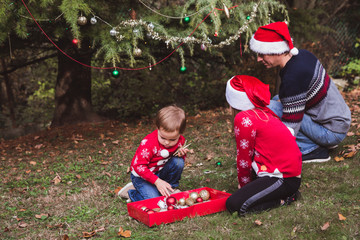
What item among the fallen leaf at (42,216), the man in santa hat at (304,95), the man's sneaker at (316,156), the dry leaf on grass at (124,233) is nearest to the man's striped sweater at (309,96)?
the man in santa hat at (304,95)

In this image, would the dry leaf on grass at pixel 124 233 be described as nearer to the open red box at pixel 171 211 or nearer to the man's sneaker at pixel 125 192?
the open red box at pixel 171 211

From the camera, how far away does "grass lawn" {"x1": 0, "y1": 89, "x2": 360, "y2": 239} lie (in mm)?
2602

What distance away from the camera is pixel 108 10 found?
5000mm

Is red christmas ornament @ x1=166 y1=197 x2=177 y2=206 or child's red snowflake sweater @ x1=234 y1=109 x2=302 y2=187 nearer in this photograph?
child's red snowflake sweater @ x1=234 y1=109 x2=302 y2=187

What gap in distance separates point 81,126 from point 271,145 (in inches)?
195

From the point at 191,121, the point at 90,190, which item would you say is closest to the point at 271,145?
the point at 90,190

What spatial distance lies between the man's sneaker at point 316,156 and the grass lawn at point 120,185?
11 centimetres

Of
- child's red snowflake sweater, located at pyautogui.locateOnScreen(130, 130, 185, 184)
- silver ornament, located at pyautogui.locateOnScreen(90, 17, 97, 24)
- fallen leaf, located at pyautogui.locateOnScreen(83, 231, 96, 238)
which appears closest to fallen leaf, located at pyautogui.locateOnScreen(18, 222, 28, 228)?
fallen leaf, located at pyautogui.locateOnScreen(83, 231, 96, 238)

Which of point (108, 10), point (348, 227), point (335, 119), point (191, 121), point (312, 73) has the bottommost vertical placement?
point (191, 121)

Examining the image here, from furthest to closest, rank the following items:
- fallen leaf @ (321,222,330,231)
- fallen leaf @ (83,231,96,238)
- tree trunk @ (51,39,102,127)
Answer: tree trunk @ (51,39,102,127), fallen leaf @ (83,231,96,238), fallen leaf @ (321,222,330,231)

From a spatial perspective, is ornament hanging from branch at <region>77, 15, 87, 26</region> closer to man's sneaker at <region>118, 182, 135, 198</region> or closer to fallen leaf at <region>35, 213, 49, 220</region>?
man's sneaker at <region>118, 182, 135, 198</region>

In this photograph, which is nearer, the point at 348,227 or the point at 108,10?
the point at 348,227

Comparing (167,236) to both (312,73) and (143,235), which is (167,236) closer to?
(143,235)

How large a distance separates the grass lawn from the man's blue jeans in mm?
230
